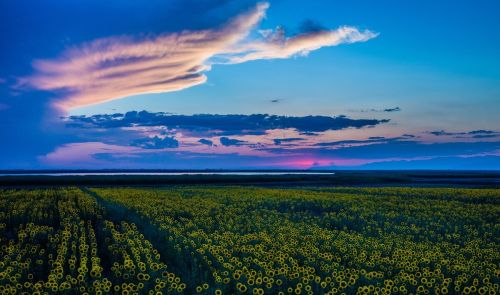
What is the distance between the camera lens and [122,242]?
1592 centimetres

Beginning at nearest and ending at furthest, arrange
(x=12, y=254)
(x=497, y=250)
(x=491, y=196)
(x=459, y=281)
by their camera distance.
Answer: (x=459, y=281), (x=12, y=254), (x=497, y=250), (x=491, y=196)

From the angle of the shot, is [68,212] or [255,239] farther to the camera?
[68,212]

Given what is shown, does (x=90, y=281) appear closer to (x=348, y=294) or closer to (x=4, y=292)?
(x=4, y=292)

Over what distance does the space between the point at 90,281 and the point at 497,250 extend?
13.3 meters

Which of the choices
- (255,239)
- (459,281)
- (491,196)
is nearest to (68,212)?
(255,239)

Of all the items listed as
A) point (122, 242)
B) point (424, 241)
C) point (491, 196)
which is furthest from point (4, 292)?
point (491, 196)

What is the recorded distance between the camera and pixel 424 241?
56.4 feet

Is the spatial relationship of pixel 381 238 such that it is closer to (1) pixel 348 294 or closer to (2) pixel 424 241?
Result: (2) pixel 424 241

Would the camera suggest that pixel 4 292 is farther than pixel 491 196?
No

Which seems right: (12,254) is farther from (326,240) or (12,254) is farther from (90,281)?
(326,240)

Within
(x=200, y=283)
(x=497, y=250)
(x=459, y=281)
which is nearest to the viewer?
(x=459, y=281)

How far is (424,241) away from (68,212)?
18111mm

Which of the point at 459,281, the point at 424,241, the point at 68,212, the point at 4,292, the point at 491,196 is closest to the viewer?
the point at 4,292

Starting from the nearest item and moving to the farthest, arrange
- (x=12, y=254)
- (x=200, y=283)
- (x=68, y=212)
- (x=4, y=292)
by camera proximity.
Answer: (x=4, y=292) → (x=200, y=283) → (x=12, y=254) → (x=68, y=212)
